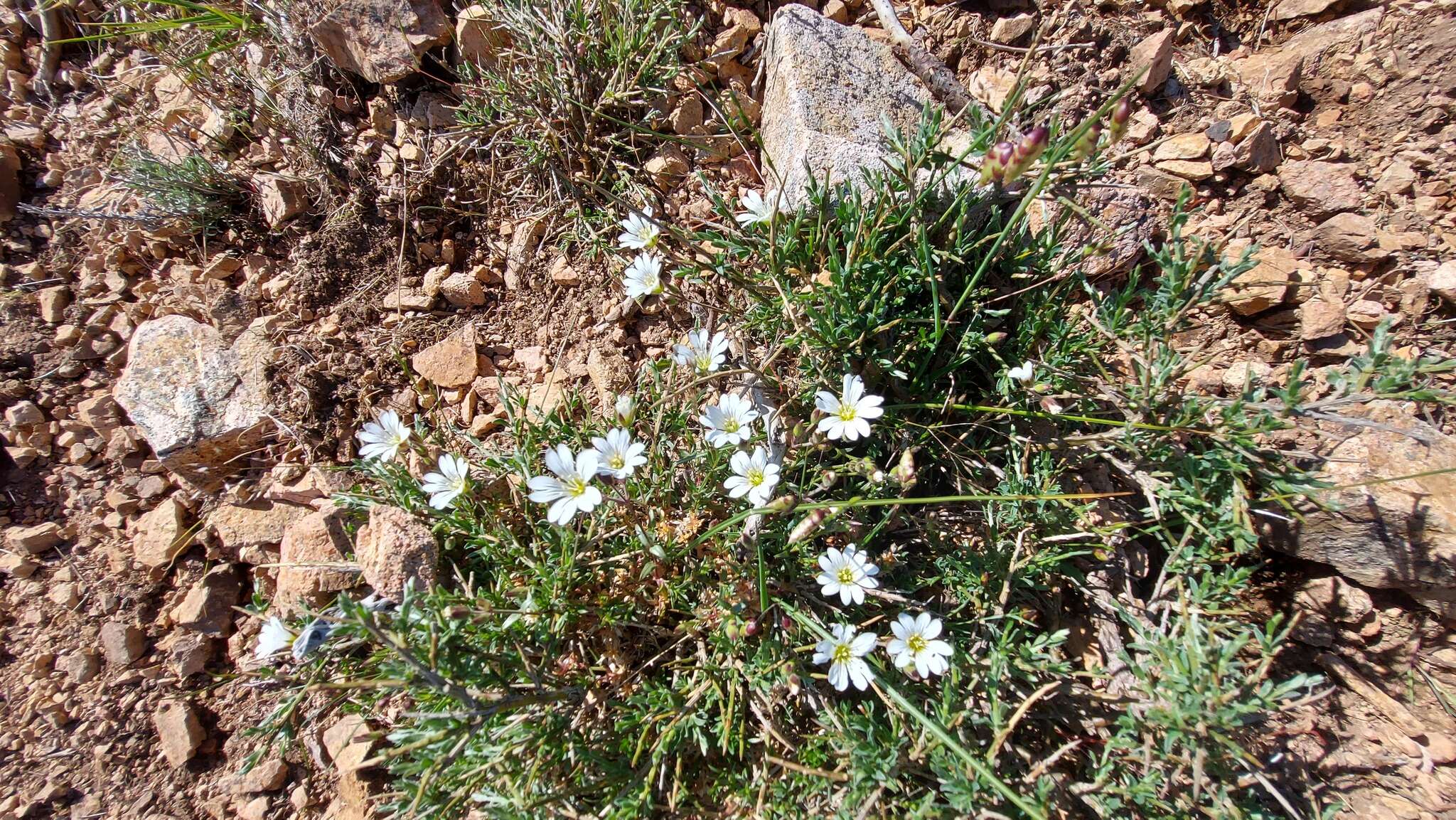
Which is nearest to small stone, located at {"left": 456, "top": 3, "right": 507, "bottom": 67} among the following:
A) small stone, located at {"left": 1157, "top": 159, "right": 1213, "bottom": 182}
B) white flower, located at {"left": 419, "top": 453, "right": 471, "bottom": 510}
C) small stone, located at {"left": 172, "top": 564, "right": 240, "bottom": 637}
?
white flower, located at {"left": 419, "top": 453, "right": 471, "bottom": 510}

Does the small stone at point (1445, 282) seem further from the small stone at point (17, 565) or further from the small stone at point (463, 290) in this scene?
the small stone at point (17, 565)

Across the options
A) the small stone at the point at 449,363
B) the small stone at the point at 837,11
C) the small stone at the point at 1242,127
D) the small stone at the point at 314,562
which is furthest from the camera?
the small stone at the point at 837,11

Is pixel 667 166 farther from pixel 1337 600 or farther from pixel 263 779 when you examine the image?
pixel 1337 600

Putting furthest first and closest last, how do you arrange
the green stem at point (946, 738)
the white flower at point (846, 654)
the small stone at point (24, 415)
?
the small stone at point (24, 415) → the white flower at point (846, 654) → the green stem at point (946, 738)

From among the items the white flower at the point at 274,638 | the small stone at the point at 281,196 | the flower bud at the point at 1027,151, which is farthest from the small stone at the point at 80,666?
the flower bud at the point at 1027,151

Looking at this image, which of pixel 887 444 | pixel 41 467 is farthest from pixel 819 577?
pixel 41 467

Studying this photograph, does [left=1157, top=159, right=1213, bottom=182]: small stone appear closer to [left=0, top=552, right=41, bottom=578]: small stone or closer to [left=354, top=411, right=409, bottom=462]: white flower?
[left=354, top=411, right=409, bottom=462]: white flower

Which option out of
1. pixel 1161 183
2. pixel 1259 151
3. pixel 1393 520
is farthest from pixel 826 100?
pixel 1393 520

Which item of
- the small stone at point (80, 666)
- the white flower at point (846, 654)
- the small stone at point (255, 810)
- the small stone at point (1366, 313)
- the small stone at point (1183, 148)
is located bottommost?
the small stone at point (255, 810)

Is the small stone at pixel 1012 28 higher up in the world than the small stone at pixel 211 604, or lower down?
higher up

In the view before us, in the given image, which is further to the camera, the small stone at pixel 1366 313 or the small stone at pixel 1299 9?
the small stone at pixel 1299 9
